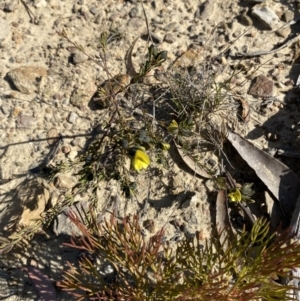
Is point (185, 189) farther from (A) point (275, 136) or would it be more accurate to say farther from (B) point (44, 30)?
(B) point (44, 30)

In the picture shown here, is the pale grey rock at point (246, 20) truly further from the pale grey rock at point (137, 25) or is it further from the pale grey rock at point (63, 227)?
the pale grey rock at point (63, 227)

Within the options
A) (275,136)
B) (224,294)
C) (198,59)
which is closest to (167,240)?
(224,294)

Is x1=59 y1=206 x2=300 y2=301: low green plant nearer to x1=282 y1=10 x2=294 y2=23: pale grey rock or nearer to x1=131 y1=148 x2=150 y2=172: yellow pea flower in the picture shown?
x1=131 y1=148 x2=150 y2=172: yellow pea flower

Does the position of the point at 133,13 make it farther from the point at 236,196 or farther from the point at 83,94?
the point at 236,196

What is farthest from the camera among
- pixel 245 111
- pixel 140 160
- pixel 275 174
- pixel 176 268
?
pixel 245 111

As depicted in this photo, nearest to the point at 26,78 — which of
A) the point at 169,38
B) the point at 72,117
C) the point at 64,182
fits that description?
the point at 72,117

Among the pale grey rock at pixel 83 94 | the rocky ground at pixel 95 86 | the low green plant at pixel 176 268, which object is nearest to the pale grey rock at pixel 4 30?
the rocky ground at pixel 95 86

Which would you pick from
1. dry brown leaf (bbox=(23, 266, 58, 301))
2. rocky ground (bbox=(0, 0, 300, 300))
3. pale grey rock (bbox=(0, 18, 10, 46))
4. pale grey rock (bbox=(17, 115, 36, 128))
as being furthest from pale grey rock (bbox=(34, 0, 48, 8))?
dry brown leaf (bbox=(23, 266, 58, 301))
